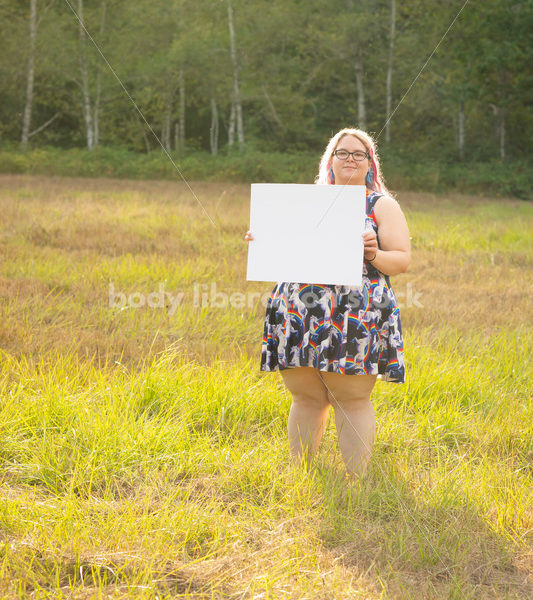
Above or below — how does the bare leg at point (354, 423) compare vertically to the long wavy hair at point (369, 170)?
below

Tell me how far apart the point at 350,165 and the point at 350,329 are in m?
0.73

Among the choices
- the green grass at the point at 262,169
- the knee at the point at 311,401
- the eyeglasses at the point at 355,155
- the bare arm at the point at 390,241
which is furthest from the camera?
the green grass at the point at 262,169

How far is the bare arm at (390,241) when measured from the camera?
2588mm

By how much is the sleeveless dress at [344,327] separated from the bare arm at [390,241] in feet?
0.14

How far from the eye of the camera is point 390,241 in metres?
2.66

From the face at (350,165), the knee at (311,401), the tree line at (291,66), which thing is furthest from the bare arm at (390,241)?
the tree line at (291,66)

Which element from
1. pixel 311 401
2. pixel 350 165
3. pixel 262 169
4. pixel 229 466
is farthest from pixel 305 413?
pixel 262 169

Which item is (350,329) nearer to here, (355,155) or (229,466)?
(355,155)

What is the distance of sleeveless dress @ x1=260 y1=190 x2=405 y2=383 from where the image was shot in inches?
103

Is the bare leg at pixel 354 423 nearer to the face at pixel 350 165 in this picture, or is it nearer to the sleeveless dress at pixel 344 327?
the sleeveless dress at pixel 344 327

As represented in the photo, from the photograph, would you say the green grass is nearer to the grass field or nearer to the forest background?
the forest background

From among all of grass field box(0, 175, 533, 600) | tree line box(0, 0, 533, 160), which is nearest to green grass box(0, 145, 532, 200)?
tree line box(0, 0, 533, 160)

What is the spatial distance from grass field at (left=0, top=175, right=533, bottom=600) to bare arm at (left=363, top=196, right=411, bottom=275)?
94cm

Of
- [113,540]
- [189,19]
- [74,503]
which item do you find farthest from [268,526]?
[189,19]
